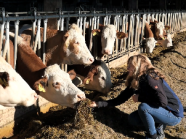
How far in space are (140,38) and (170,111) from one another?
7.47m

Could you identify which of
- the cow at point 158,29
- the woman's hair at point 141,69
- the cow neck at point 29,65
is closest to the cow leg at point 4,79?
the cow neck at point 29,65

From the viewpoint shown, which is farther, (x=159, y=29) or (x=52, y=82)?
(x=159, y=29)

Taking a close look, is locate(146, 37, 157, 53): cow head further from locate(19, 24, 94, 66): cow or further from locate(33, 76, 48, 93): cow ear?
locate(33, 76, 48, 93): cow ear

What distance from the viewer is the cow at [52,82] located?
14.8 ft

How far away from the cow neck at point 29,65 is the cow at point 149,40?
22.2 feet

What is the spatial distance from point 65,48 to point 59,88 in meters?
1.57

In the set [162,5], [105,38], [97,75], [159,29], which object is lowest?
[97,75]

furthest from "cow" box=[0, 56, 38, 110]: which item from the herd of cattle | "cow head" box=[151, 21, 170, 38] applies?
"cow head" box=[151, 21, 170, 38]

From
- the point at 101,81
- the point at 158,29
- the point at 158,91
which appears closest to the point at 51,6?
the point at 101,81

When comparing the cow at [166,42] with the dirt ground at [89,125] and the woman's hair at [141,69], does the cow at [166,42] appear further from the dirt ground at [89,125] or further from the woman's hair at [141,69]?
the woman's hair at [141,69]

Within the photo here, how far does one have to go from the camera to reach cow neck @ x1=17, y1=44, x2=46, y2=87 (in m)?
4.86

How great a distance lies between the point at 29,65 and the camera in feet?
16.5

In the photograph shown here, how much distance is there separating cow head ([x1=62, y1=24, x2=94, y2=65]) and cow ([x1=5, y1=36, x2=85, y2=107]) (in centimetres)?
108

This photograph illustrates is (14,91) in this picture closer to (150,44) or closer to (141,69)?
(141,69)
